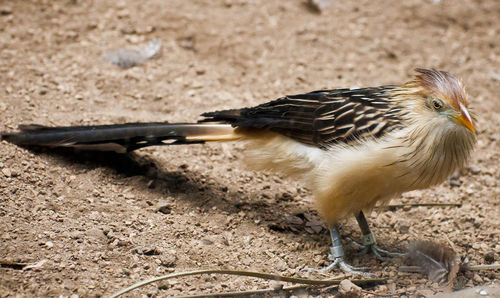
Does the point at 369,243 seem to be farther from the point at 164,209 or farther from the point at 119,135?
the point at 119,135

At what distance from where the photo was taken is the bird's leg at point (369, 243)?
175 inches

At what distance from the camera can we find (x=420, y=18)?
768 cm

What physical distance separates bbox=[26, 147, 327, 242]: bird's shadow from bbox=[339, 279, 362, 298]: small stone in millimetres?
765

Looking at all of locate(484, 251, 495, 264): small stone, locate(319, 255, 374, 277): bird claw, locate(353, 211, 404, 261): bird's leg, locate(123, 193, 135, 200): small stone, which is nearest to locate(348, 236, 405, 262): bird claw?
locate(353, 211, 404, 261): bird's leg

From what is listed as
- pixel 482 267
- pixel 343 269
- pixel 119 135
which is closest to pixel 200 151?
pixel 119 135

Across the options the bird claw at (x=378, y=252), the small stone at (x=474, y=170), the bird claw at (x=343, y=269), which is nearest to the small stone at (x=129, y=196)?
the bird claw at (x=343, y=269)

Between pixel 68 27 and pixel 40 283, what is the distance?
3981mm

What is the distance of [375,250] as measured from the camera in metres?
4.47

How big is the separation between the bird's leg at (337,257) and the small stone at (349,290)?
13.4 inches

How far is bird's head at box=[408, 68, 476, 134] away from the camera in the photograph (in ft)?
12.3

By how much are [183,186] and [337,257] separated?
146 centimetres

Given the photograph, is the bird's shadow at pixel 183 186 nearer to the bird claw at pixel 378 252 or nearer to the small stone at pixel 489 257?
the bird claw at pixel 378 252

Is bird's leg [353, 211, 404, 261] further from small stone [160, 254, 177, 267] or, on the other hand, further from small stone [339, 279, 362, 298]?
small stone [160, 254, 177, 267]

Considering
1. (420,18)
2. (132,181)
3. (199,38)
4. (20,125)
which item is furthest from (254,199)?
(420,18)
